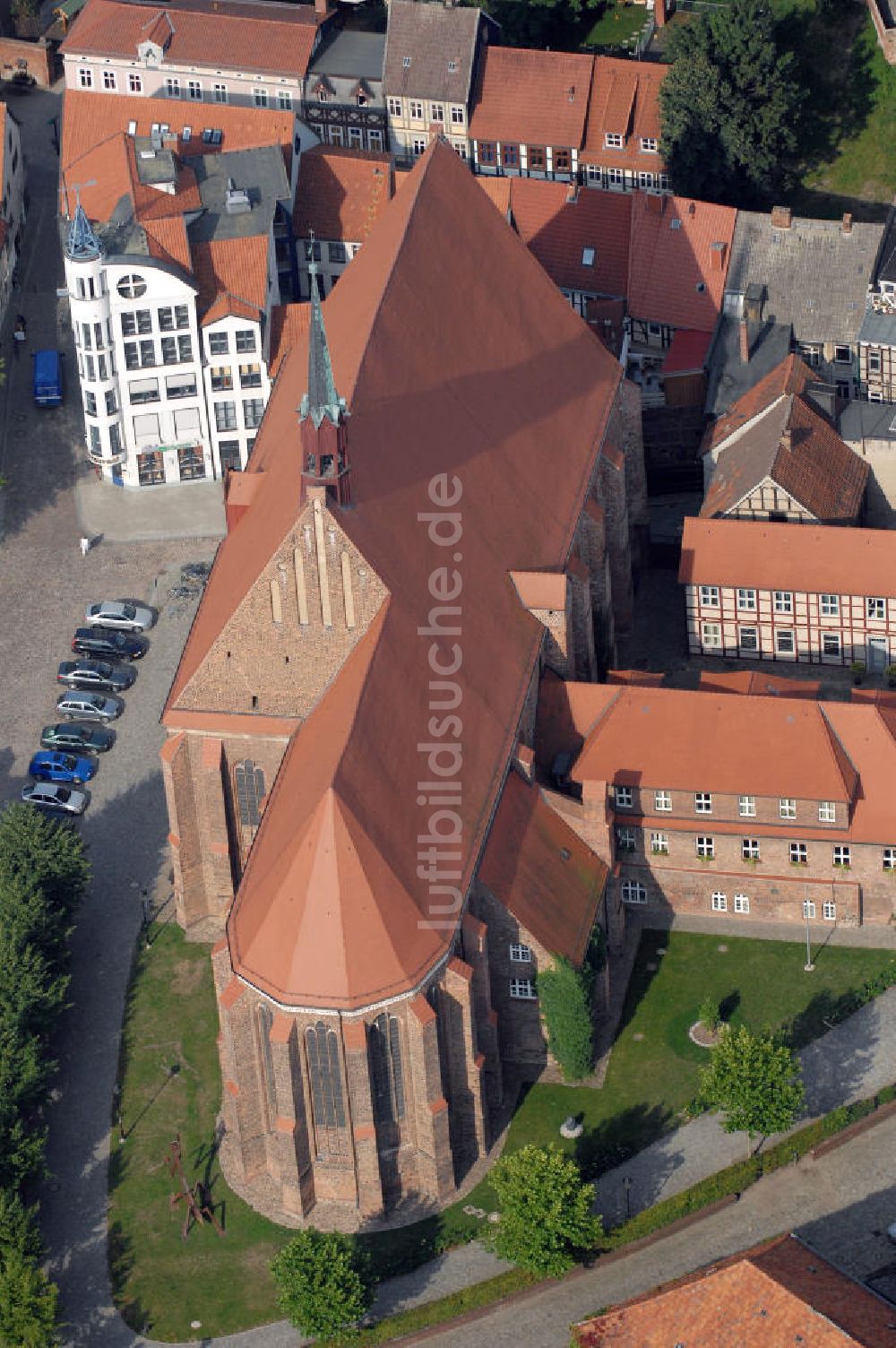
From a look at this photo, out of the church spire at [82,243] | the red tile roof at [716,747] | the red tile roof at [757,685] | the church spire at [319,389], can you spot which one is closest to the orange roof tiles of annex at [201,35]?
the church spire at [82,243]

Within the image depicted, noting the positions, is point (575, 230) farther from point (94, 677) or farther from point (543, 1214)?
point (543, 1214)

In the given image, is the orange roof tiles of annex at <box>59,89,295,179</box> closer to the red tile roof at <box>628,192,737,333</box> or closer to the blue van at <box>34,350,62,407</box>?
the blue van at <box>34,350,62,407</box>

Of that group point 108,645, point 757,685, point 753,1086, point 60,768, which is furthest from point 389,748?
point 108,645

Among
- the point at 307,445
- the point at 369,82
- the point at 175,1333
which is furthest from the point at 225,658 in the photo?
the point at 369,82

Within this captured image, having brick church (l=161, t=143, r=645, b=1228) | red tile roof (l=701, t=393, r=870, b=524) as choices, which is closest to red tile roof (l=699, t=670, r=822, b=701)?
brick church (l=161, t=143, r=645, b=1228)

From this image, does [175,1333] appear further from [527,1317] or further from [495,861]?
[495,861]

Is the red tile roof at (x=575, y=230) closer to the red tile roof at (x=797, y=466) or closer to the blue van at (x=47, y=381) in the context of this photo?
the red tile roof at (x=797, y=466)

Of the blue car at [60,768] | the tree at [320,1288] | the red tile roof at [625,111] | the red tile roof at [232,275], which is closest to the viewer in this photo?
the tree at [320,1288]
